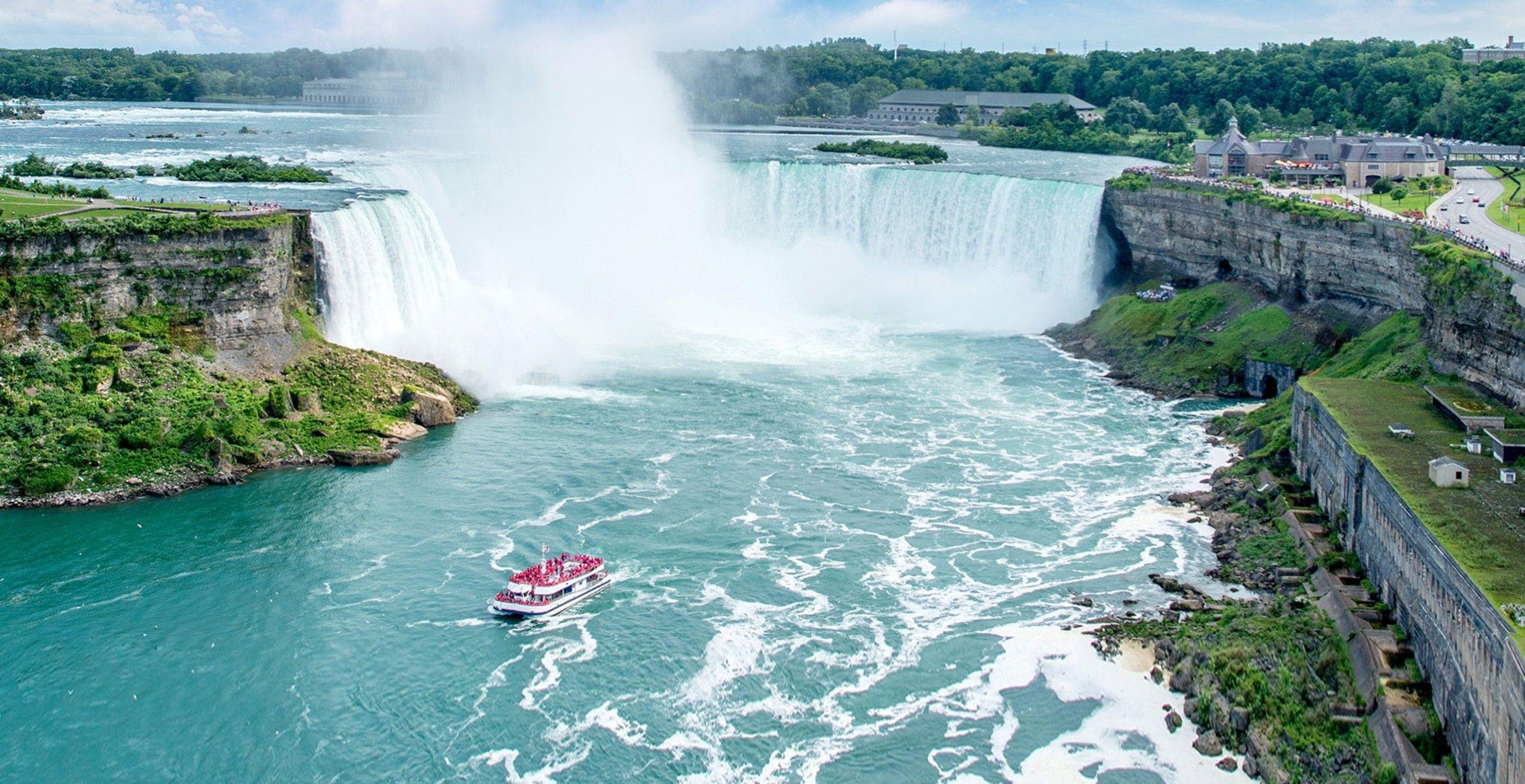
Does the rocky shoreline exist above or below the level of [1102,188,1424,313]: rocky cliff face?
below

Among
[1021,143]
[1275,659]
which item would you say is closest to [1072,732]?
[1275,659]

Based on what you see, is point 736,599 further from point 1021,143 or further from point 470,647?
point 1021,143

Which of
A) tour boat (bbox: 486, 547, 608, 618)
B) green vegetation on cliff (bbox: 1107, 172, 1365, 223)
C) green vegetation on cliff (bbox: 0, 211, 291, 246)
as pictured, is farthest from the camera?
green vegetation on cliff (bbox: 1107, 172, 1365, 223)

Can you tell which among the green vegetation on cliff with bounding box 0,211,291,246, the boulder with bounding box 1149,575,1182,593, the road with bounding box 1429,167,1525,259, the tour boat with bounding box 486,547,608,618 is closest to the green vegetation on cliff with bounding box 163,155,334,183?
the green vegetation on cliff with bounding box 0,211,291,246

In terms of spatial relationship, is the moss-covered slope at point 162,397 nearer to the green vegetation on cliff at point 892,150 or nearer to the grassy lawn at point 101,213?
the grassy lawn at point 101,213

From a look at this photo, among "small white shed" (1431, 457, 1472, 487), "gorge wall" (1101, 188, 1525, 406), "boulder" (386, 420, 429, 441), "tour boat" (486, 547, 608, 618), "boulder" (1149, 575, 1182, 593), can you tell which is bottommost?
"boulder" (1149, 575, 1182, 593)

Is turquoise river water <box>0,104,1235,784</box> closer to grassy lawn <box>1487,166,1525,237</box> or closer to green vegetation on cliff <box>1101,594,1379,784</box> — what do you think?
green vegetation on cliff <box>1101,594,1379,784</box>
